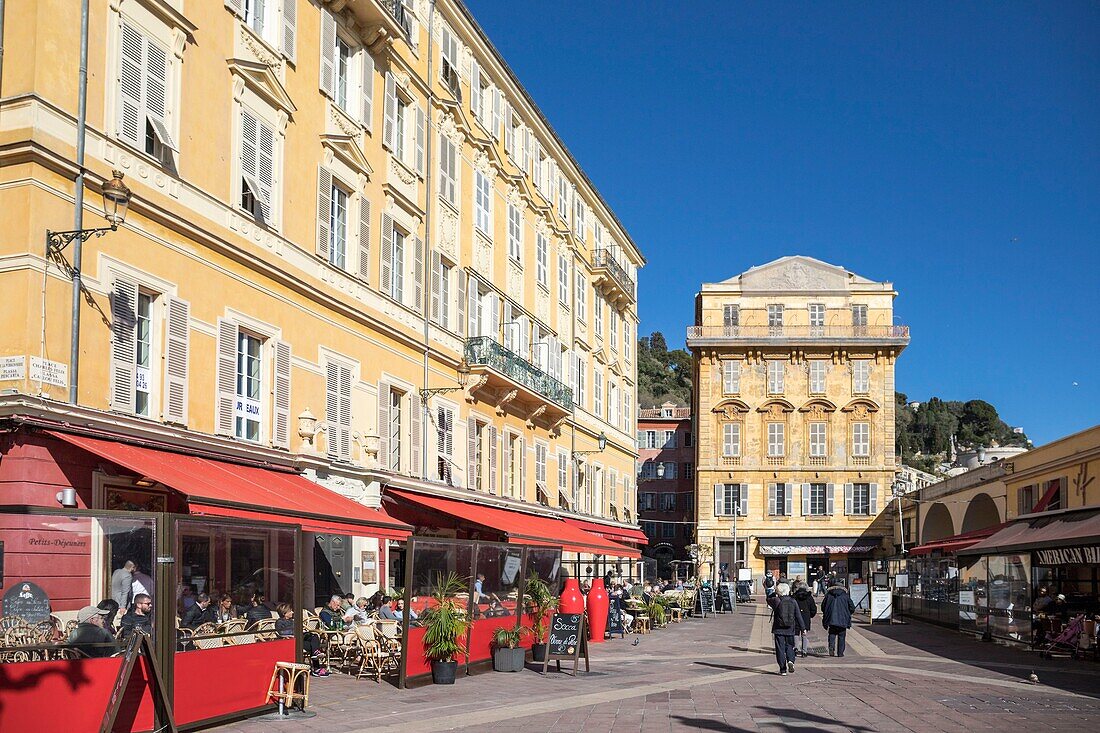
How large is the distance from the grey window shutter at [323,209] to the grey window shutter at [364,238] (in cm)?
136

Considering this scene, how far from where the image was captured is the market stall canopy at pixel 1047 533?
2337 cm

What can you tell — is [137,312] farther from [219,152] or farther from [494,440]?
[494,440]

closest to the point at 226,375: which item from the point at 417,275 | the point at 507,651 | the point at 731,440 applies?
the point at 507,651

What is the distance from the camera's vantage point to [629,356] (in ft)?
168

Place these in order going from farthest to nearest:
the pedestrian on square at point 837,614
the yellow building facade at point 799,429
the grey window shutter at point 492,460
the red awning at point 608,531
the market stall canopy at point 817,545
→ the yellow building facade at point 799,429
the market stall canopy at point 817,545
the red awning at point 608,531
the grey window shutter at point 492,460
the pedestrian on square at point 837,614

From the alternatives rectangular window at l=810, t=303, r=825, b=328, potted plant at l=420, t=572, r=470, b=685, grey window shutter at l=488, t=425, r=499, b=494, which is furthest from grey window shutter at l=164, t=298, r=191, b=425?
rectangular window at l=810, t=303, r=825, b=328

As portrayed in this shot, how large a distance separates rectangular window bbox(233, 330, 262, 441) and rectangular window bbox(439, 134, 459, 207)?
9.36 meters

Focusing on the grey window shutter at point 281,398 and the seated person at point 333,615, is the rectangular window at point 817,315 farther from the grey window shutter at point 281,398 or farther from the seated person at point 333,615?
the seated person at point 333,615

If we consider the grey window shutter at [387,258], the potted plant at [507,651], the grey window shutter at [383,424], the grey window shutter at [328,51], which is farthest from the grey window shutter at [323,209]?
the potted plant at [507,651]

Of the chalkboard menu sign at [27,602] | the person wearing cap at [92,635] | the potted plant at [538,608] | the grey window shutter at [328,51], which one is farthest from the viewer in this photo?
the grey window shutter at [328,51]

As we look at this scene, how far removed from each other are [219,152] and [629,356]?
3385 centimetres

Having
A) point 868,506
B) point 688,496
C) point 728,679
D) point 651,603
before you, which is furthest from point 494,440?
point 688,496

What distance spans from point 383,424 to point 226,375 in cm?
635

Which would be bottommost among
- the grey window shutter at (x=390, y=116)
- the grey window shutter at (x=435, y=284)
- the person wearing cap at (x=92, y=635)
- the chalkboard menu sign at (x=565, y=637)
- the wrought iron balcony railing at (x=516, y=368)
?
the chalkboard menu sign at (x=565, y=637)
